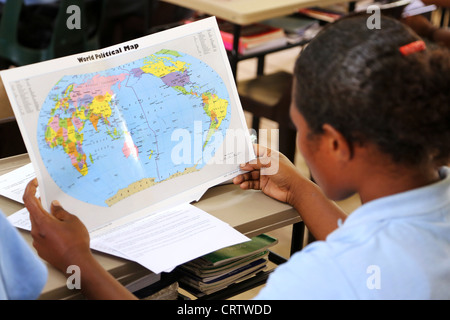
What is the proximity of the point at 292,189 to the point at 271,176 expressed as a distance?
0.06 metres

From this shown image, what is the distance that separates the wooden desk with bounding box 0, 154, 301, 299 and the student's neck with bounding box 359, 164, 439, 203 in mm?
374

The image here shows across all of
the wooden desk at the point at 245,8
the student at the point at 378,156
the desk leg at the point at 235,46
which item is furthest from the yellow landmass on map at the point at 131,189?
the desk leg at the point at 235,46

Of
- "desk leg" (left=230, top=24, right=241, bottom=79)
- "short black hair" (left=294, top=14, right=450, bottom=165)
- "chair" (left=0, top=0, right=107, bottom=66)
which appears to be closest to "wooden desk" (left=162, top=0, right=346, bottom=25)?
"desk leg" (left=230, top=24, right=241, bottom=79)

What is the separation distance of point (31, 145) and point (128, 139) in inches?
8.0

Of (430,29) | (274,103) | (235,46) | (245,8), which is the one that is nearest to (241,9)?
(245,8)

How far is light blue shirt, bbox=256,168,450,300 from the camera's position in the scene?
37.1 inches

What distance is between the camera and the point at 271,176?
1463 mm

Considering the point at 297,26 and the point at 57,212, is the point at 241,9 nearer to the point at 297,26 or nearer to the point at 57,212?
the point at 297,26

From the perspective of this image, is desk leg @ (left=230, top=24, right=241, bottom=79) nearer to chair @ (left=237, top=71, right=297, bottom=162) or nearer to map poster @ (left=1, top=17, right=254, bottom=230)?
chair @ (left=237, top=71, right=297, bottom=162)

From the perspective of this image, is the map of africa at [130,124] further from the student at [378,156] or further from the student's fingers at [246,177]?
the student at [378,156]

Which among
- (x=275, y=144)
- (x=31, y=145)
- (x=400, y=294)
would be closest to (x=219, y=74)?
(x=31, y=145)

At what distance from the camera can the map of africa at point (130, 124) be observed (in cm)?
124

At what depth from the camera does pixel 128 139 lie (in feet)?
4.33

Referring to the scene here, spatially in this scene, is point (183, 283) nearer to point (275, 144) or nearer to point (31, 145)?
point (31, 145)
